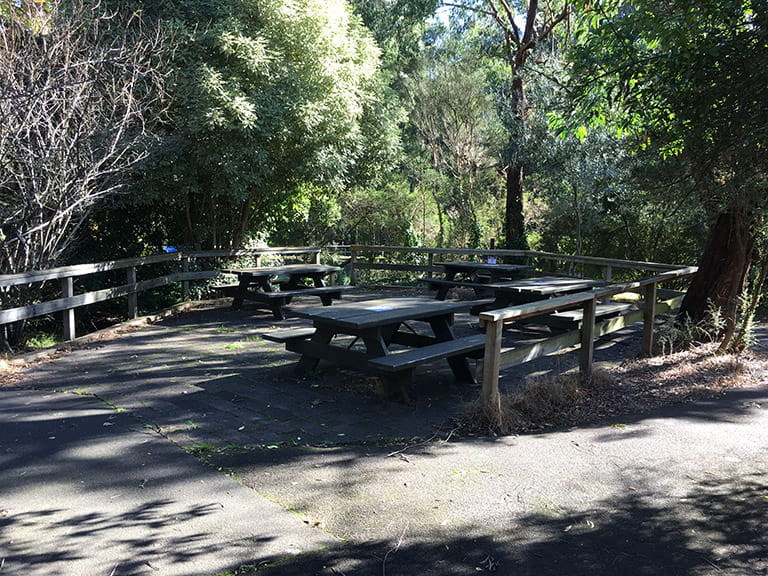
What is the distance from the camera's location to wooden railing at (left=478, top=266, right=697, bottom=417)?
5066 mm

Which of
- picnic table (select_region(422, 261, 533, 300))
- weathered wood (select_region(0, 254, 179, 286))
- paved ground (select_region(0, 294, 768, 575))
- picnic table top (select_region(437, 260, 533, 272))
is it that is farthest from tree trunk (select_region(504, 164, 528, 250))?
paved ground (select_region(0, 294, 768, 575))

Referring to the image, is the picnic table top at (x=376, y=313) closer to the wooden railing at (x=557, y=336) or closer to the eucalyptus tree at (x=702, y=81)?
the wooden railing at (x=557, y=336)

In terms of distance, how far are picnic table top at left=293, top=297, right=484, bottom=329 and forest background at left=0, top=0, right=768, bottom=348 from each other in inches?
97.9

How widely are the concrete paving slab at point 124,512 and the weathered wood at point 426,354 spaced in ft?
5.78

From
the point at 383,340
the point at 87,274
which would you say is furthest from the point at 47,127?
the point at 383,340

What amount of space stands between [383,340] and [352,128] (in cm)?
748

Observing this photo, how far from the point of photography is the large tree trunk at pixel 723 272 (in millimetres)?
8109

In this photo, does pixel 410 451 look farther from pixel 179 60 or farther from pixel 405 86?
pixel 405 86

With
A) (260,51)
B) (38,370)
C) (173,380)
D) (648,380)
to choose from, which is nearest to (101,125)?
(260,51)

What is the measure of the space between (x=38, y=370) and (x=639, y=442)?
19.8 ft

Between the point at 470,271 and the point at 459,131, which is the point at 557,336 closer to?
the point at 470,271

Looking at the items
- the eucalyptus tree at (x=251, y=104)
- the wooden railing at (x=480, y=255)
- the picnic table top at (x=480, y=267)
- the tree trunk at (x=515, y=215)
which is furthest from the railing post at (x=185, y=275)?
the tree trunk at (x=515, y=215)

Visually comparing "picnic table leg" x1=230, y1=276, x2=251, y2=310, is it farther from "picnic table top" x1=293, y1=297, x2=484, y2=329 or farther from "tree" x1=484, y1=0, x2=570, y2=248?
"tree" x1=484, y1=0, x2=570, y2=248

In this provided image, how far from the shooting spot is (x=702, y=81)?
492cm
